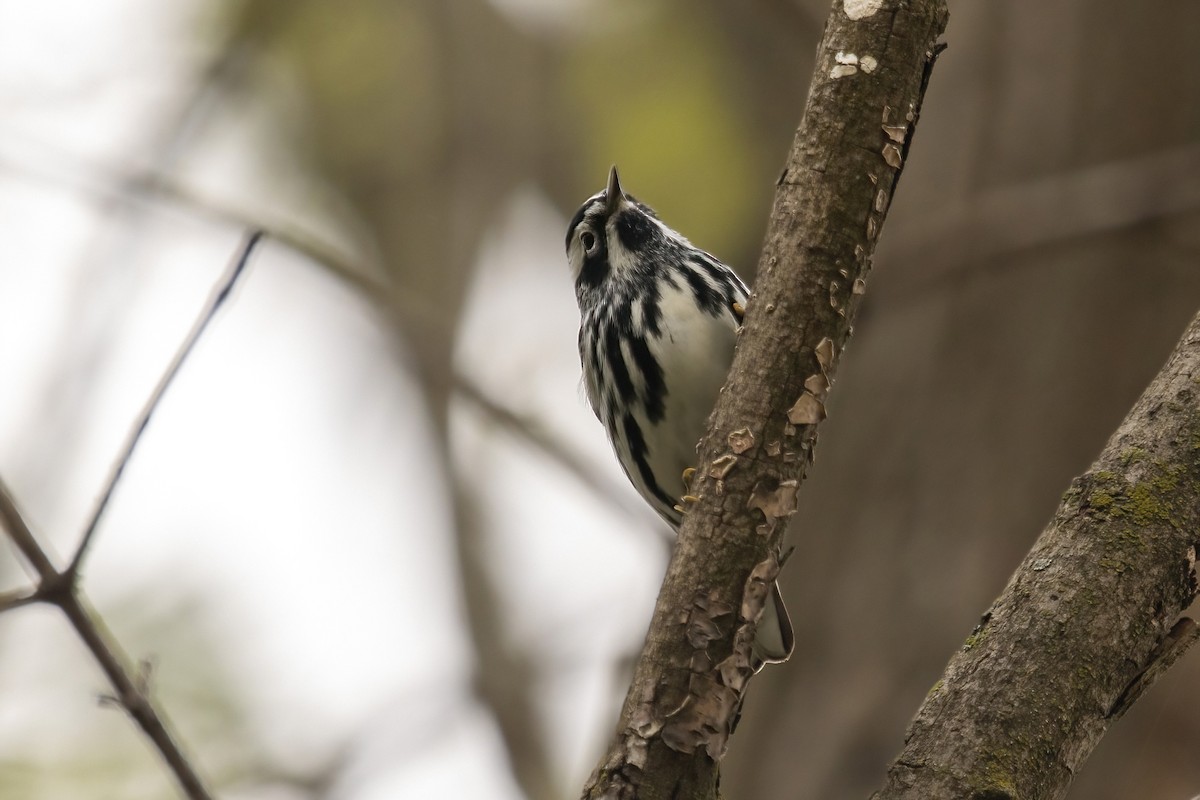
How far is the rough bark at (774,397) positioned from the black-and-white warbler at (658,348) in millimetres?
1411

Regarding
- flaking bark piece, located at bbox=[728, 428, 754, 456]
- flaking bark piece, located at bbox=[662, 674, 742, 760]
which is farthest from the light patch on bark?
flaking bark piece, located at bbox=[662, 674, 742, 760]

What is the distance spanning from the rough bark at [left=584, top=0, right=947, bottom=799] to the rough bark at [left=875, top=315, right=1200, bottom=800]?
18.0 inches

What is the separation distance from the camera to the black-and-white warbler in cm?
385

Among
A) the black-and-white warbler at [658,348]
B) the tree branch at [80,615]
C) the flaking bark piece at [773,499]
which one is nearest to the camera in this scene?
the tree branch at [80,615]

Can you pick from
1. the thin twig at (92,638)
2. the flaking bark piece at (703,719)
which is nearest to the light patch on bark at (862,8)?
the flaking bark piece at (703,719)

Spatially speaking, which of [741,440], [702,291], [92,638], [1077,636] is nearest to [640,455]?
[702,291]

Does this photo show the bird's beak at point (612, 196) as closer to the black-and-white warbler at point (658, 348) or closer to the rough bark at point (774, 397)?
the black-and-white warbler at point (658, 348)

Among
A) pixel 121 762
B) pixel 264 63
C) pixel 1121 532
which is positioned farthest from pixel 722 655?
pixel 264 63

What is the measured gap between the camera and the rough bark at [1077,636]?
230 cm

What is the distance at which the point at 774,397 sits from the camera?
7.60 feet

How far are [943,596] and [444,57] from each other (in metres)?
5.19

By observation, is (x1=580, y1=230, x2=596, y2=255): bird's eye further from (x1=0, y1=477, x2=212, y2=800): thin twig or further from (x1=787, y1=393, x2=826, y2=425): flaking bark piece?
(x1=0, y1=477, x2=212, y2=800): thin twig

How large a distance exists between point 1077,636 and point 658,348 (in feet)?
5.97

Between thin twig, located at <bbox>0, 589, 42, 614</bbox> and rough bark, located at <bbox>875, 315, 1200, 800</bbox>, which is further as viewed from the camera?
rough bark, located at <bbox>875, 315, 1200, 800</bbox>
